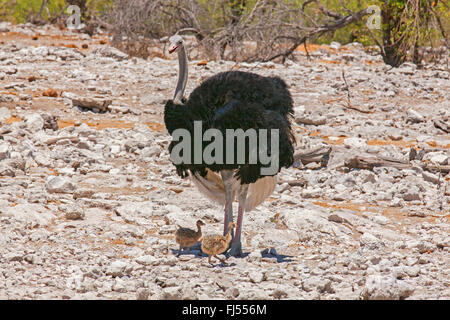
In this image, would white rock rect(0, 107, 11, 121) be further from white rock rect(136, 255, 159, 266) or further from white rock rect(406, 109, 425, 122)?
white rock rect(406, 109, 425, 122)

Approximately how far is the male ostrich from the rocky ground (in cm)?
53

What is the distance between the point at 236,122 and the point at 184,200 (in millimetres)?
1964

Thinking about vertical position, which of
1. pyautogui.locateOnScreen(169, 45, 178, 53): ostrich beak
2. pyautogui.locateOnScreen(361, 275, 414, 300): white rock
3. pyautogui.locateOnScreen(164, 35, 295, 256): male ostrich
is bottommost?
pyautogui.locateOnScreen(361, 275, 414, 300): white rock

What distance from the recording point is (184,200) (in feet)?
24.3

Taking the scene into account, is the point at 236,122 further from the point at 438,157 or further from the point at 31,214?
the point at 438,157

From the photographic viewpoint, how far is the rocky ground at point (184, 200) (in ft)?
17.1

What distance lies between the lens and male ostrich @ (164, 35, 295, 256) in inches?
223

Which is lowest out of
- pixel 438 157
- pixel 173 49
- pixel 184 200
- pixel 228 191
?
pixel 184 200

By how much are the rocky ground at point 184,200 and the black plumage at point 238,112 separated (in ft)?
2.50

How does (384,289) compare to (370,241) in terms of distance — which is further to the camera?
(370,241)

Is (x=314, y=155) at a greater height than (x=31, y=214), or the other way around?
(x=314, y=155)

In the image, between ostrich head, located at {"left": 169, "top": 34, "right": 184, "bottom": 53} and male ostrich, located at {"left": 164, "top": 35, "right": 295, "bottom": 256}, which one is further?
ostrich head, located at {"left": 169, "top": 34, "right": 184, "bottom": 53}

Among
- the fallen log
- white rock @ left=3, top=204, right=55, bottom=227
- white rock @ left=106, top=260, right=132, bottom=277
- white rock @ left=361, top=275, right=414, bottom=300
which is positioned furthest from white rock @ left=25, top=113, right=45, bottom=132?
white rock @ left=361, top=275, right=414, bottom=300

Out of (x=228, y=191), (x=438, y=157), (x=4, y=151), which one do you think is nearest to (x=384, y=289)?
(x=228, y=191)
